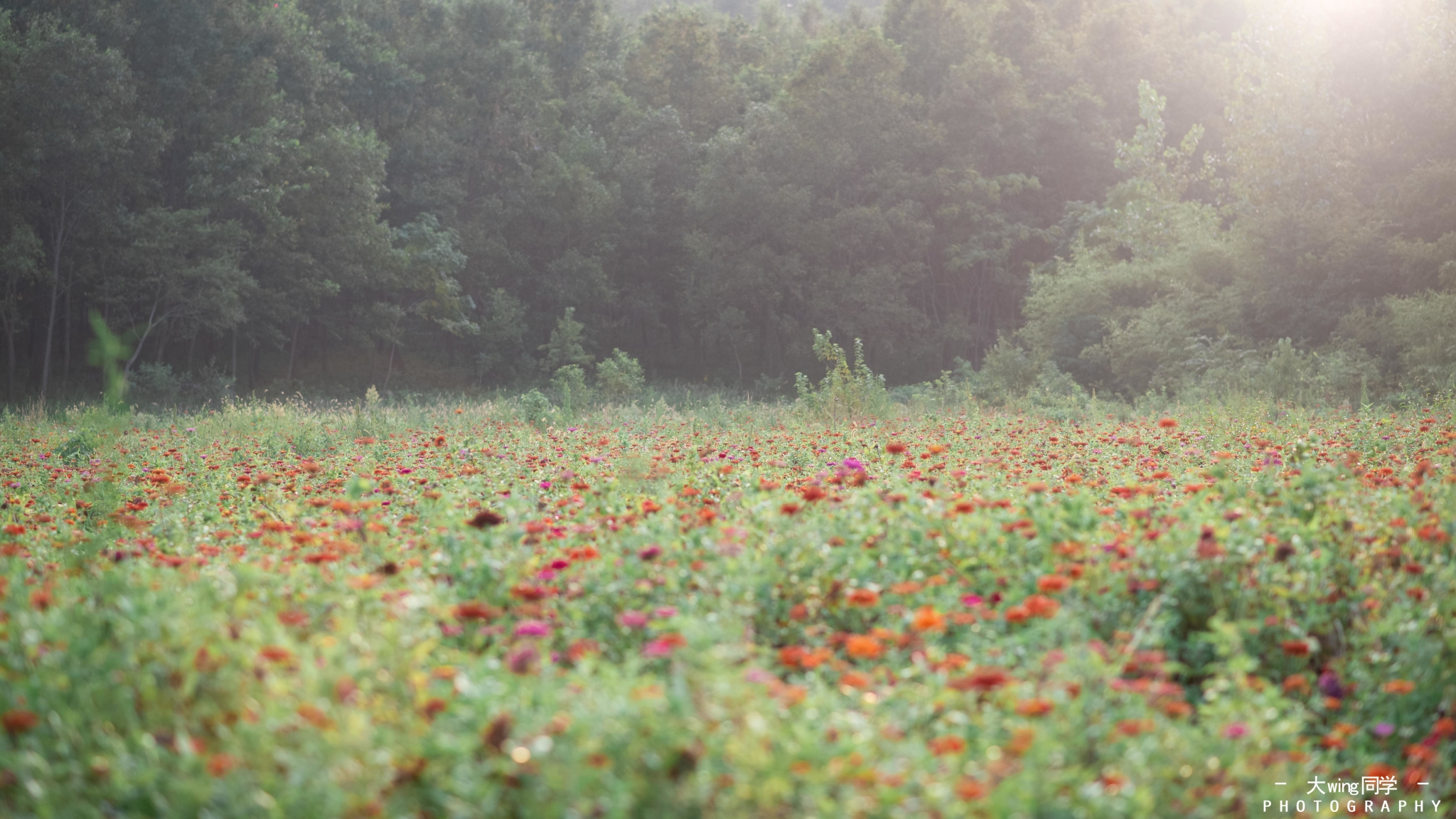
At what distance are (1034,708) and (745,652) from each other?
0.55 meters

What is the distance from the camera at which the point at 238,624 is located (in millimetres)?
2221

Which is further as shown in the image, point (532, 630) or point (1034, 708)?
point (532, 630)

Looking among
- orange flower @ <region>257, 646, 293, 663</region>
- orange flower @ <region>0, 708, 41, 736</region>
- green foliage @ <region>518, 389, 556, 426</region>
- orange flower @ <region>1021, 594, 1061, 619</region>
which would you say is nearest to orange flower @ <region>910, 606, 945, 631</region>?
orange flower @ <region>1021, 594, 1061, 619</region>

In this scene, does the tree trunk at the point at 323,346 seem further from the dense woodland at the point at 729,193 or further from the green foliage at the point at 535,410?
the green foliage at the point at 535,410

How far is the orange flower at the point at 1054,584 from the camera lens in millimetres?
2682

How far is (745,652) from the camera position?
2.02 meters

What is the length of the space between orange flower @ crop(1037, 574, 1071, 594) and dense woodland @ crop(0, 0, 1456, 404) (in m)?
11.8

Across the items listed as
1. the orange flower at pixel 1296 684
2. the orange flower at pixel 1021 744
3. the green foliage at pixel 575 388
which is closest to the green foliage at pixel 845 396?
the green foliage at pixel 575 388

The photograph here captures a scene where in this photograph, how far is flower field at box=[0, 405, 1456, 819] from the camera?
1796 millimetres

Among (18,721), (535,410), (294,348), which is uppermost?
(18,721)

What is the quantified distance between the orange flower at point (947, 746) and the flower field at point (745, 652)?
0.01m

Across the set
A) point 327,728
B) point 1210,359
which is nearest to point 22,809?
point 327,728

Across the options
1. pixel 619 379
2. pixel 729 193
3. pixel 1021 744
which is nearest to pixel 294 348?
pixel 619 379

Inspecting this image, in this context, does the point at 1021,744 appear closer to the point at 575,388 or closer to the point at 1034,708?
the point at 1034,708
